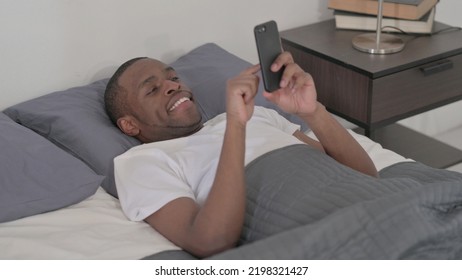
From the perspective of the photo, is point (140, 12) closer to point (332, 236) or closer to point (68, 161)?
point (68, 161)

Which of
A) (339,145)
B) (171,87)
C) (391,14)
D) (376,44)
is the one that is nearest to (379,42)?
(376,44)

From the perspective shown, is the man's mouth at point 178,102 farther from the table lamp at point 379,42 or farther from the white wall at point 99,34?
the table lamp at point 379,42

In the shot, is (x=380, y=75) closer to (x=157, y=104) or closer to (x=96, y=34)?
(x=157, y=104)

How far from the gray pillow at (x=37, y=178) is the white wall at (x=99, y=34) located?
304mm

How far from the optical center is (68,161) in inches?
65.2

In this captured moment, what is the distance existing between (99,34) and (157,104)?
46cm

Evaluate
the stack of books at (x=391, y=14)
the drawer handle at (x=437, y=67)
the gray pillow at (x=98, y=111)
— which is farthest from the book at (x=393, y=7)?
the gray pillow at (x=98, y=111)

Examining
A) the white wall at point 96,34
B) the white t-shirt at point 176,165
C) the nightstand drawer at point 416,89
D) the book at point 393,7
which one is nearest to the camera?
the white t-shirt at point 176,165

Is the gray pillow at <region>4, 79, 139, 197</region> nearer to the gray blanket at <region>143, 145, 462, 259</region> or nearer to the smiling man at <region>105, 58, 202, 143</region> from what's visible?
the smiling man at <region>105, 58, 202, 143</region>

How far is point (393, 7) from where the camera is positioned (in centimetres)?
227

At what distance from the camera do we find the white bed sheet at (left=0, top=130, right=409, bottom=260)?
1.40 meters

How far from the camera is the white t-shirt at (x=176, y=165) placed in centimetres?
145

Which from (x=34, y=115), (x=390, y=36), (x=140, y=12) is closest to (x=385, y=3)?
(x=390, y=36)

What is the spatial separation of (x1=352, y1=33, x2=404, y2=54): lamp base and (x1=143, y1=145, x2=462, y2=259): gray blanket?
2.34 feet
